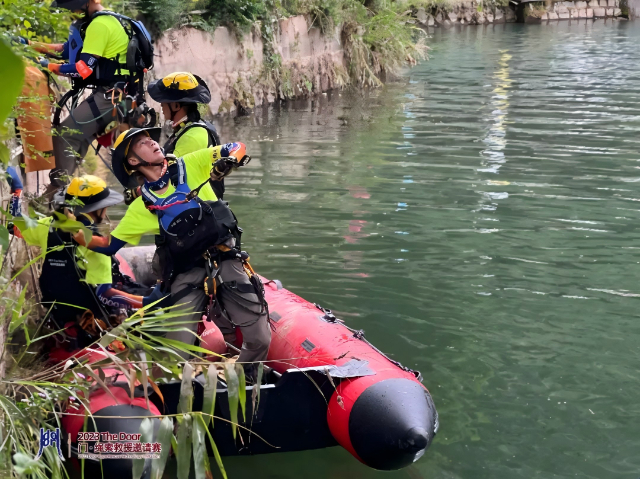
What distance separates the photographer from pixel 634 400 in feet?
17.5

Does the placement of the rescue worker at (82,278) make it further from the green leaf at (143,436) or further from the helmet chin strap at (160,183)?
the green leaf at (143,436)

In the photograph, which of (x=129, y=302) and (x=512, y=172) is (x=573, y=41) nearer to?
(x=512, y=172)

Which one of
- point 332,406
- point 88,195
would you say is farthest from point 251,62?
point 332,406

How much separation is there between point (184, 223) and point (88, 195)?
0.77 metres

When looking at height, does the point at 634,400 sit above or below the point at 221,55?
below

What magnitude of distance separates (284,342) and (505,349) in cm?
203

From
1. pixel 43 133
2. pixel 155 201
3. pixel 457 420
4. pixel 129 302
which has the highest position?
pixel 43 133

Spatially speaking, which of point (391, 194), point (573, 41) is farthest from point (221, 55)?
point (573, 41)

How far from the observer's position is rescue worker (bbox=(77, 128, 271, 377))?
4387 mm

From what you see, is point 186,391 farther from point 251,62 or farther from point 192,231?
point 251,62

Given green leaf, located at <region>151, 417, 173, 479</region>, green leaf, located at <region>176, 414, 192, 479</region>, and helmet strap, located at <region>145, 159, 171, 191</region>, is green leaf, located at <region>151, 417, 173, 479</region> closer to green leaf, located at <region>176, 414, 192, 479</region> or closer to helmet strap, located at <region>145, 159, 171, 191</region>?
green leaf, located at <region>176, 414, 192, 479</region>

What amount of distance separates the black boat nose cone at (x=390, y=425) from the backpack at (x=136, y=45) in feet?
11.4

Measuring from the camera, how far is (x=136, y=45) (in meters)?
5.93

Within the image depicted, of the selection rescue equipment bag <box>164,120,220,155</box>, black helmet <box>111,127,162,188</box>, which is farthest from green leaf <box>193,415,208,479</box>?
rescue equipment bag <box>164,120,220,155</box>
